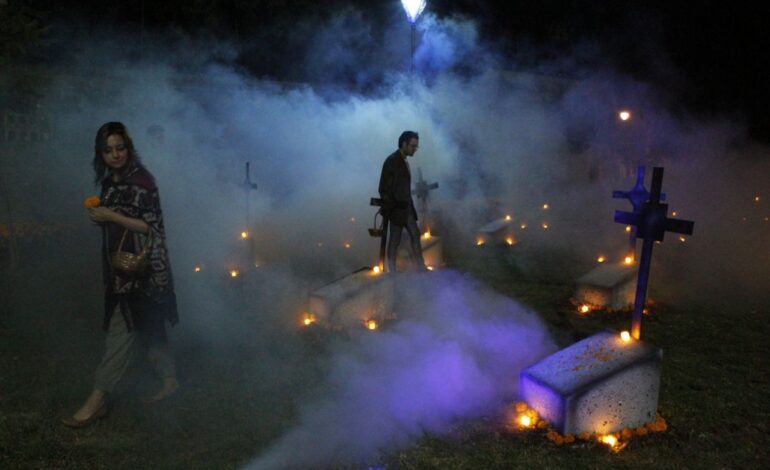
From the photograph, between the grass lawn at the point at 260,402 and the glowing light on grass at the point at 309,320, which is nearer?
the grass lawn at the point at 260,402

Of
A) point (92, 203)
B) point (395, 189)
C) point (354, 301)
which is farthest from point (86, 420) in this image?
point (395, 189)

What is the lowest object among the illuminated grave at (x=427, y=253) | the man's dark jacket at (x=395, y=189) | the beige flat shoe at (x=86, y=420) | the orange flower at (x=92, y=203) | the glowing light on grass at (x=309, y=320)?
the beige flat shoe at (x=86, y=420)

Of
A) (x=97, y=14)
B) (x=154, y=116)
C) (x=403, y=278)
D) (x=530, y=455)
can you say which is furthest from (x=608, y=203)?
(x=97, y=14)

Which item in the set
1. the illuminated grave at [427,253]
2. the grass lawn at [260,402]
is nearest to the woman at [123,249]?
the grass lawn at [260,402]

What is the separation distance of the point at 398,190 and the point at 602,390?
3882mm

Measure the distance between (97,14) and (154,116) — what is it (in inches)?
221

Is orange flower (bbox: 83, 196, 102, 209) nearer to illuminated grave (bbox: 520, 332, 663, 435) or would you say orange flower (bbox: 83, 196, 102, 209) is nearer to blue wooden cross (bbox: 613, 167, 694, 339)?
illuminated grave (bbox: 520, 332, 663, 435)

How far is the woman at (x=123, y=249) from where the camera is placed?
13.6ft

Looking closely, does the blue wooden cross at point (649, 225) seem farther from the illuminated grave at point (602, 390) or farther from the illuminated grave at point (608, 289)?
the illuminated grave at point (608, 289)

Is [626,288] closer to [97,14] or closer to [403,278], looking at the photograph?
[403,278]

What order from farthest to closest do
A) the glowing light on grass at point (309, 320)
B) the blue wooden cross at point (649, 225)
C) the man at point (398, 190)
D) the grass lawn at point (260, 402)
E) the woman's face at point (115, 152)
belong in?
the man at point (398, 190) < the glowing light on grass at point (309, 320) < the blue wooden cross at point (649, 225) < the woman's face at point (115, 152) < the grass lawn at point (260, 402)

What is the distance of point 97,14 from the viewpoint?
603 inches

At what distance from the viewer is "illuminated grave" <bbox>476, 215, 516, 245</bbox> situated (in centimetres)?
1201

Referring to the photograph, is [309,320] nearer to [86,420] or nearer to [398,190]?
[398,190]
